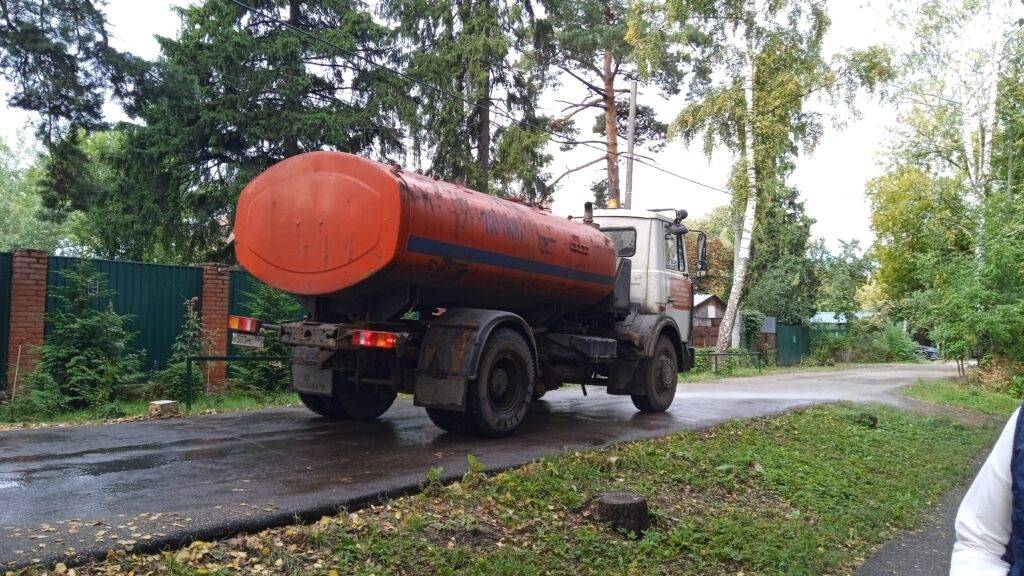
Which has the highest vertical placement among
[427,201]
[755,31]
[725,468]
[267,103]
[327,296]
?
[755,31]

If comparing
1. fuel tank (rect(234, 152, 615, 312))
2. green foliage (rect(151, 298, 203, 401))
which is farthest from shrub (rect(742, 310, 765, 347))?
fuel tank (rect(234, 152, 615, 312))

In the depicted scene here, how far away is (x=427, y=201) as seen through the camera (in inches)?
273

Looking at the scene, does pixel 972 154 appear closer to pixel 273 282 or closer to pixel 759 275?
pixel 759 275

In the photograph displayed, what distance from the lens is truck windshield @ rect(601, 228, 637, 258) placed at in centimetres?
1124

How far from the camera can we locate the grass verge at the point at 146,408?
912 cm

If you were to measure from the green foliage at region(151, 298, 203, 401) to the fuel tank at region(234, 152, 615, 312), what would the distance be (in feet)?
15.4

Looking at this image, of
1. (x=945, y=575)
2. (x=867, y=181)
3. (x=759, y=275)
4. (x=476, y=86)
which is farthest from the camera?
(x=759, y=275)

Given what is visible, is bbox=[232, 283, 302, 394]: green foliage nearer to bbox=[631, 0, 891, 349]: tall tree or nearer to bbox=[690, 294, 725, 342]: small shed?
bbox=[631, 0, 891, 349]: tall tree

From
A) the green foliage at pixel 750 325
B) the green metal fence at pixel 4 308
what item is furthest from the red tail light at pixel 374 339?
the green foliage at pixel 750 325

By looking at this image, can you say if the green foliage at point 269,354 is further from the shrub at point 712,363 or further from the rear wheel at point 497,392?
the shrub at point 712,363

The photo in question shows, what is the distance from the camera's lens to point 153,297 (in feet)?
40.4

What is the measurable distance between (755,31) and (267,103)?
1435cm

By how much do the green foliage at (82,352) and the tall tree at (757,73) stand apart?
675 inches

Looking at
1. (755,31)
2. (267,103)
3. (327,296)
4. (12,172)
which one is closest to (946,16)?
(755,31)
